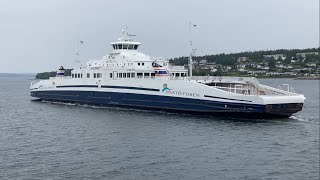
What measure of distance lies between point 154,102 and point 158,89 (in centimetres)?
150

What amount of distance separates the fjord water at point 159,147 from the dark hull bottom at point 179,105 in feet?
2.64

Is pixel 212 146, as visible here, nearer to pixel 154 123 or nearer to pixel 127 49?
pixel 154 123

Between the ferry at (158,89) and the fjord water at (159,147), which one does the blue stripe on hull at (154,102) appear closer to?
the ferry at (158,89)

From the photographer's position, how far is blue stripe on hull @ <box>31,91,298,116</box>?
38062 mm

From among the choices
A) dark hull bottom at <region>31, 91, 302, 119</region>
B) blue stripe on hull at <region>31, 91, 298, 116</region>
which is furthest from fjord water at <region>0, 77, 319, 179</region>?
blue stripe on hull at <region>31, 91, 298, 116</region>

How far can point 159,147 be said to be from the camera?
27.6 metres

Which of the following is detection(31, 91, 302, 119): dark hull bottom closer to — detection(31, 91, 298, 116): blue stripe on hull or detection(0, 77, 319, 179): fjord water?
detection(31, 91, 298, 116): blue stripe on hull

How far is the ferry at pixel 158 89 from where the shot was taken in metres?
37.8

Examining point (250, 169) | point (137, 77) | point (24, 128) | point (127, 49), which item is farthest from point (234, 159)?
point (127, 49)

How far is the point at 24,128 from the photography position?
3672 cm

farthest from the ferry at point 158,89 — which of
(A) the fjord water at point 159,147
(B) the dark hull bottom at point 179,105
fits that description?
(A) the fjord water at point 159,147

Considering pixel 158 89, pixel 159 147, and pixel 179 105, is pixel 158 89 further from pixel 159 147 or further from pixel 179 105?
pixel 159 147

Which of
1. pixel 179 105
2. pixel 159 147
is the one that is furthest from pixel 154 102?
pixel 159 147

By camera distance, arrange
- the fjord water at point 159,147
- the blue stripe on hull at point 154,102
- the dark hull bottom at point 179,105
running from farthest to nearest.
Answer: the blue stripe on hull at point 154,102, the dark hull bottom at point 179,105, the fjord water at point 159,147
